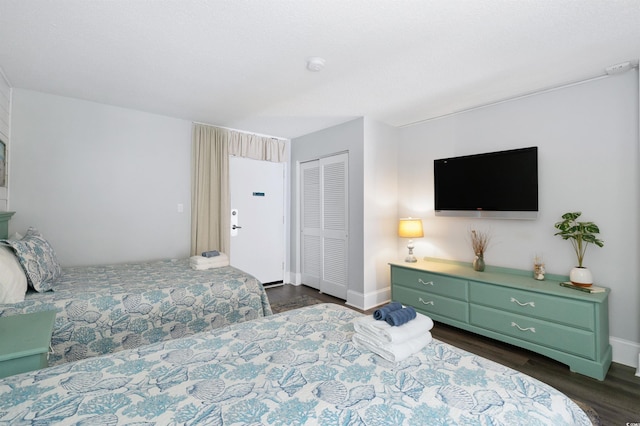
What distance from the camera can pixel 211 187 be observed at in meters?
4.22

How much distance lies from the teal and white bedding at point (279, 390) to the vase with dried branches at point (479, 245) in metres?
2.13

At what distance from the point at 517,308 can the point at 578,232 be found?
2.80ft

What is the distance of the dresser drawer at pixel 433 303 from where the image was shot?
3064 mm

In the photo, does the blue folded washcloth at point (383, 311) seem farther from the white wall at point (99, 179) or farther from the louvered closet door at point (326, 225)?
the white wall at point (99, 179)

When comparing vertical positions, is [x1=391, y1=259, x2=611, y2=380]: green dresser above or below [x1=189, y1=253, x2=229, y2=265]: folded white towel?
below

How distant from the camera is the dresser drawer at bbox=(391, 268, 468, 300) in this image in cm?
308

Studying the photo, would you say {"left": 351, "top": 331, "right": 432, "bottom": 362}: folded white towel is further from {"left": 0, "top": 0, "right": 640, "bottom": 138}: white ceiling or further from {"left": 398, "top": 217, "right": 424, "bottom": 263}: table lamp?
{"left": 398, "top": 217, "right": 424, "bottom": 263}: table lamp

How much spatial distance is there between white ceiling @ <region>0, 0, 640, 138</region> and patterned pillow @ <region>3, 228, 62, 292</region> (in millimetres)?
1487

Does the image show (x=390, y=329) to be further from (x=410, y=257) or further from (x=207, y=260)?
(x=410, y=257)

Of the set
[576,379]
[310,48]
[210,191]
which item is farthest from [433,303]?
[210,191]

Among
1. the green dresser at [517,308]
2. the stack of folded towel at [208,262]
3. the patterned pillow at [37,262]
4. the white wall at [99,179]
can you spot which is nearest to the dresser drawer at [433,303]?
the green dresser at [517,308]

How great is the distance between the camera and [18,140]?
3.07 metres

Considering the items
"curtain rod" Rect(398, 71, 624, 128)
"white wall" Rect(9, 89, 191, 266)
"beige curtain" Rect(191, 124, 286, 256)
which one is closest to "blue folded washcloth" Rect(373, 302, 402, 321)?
"curtain rod" Rect(398, 71, 624, 128)

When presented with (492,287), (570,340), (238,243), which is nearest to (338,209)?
(238,243)
